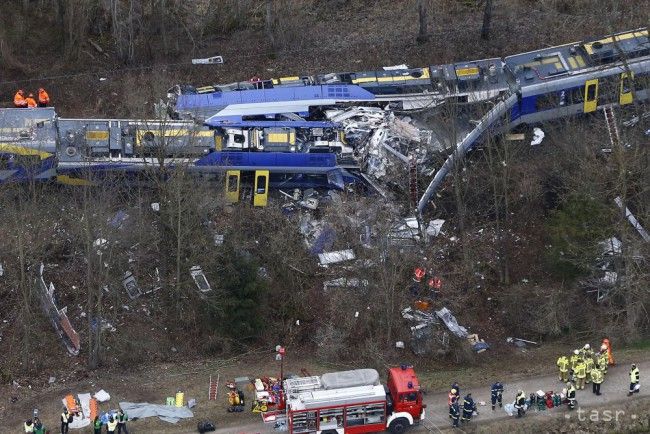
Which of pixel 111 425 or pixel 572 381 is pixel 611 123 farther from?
pixel 111 425

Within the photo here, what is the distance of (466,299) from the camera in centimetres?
4384

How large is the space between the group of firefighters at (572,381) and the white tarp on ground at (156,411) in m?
8.55

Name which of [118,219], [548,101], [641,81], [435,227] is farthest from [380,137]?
[641,81]

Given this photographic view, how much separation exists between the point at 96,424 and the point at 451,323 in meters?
13.5

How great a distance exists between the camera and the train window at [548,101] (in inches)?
1892

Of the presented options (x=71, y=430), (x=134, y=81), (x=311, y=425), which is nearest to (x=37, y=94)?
(x=134, y=81)

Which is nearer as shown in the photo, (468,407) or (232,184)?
(468,407)

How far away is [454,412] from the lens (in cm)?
3656

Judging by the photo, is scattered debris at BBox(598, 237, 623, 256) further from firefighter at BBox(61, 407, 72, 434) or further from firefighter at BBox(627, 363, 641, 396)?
firefighter at BBox(61, 407, 72, 434)

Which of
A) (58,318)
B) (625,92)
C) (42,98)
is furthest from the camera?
(42,98)

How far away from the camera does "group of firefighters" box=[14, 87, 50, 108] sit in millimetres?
48031

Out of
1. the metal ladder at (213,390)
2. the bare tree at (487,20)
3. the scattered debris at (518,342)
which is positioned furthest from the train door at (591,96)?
the metal ladder at (213,390)

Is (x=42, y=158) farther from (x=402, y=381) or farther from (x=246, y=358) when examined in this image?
(x=402, y=381)

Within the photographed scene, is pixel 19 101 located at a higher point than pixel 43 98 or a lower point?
lower
